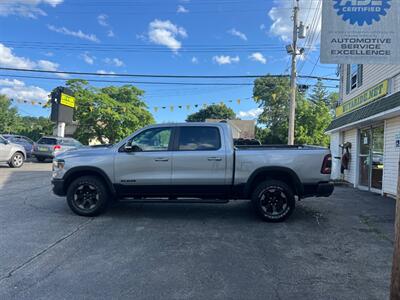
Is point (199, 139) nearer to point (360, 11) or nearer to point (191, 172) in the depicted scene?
point (191, 172)

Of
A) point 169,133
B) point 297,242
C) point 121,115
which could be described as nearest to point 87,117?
point 121,115

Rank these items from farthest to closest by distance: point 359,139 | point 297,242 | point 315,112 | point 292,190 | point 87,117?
point 315,112, point 87,117, point 359,139, point 292,190, point 297,242

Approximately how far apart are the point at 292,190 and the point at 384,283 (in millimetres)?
3103

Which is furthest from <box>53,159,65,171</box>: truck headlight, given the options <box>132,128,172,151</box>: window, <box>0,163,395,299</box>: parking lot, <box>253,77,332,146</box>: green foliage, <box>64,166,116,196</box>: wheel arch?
<box>253,77,332,146</box>: green foliage

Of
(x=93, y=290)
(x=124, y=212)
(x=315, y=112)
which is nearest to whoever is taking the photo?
(x=93, y=290)

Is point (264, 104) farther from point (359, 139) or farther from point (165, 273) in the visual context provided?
point (165, 273)

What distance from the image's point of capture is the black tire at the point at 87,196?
291 inches

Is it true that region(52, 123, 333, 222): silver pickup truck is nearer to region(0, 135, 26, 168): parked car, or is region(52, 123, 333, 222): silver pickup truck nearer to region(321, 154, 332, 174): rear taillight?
region(321, 154, 332, 174): rear taillight

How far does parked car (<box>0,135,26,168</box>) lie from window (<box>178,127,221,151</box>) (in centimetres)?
1247

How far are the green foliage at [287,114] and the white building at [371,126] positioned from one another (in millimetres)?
23033

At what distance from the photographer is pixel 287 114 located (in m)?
51.4

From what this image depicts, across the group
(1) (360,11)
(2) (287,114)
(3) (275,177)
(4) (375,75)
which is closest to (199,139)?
(3) (275,177)

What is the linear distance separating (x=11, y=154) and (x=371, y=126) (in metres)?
15.4

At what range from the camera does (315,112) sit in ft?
150
